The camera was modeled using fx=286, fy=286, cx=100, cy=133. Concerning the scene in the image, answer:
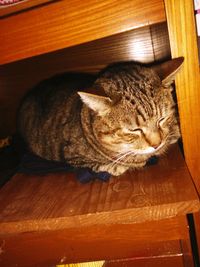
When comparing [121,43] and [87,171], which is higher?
[121,43]

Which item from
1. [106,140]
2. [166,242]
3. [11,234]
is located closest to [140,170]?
[106,140]

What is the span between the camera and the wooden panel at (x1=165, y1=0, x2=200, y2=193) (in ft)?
2.19

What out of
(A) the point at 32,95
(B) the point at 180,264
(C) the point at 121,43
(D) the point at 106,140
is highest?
(C) the point at 121,43

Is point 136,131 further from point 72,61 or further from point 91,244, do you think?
point 72,61

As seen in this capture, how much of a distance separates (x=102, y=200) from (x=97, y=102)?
30 centimetres

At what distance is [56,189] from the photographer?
92 cm

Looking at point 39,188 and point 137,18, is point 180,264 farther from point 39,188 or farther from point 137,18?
point 137,18

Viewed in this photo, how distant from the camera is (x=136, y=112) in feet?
3.03

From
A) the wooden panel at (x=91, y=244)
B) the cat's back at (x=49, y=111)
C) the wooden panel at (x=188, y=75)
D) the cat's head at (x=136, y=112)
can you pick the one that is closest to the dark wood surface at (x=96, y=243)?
the wooden panel at (x=91, y=244)

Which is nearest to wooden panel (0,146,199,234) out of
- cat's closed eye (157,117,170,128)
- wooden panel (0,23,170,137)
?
cat's closed eye (157,117,170,128)

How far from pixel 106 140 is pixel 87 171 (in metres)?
0.13

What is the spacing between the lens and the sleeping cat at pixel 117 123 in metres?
0.92

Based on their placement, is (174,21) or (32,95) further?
(32,95)

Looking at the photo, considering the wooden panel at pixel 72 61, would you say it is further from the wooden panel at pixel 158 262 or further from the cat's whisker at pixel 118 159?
the wooden panel at pixel 158 262
